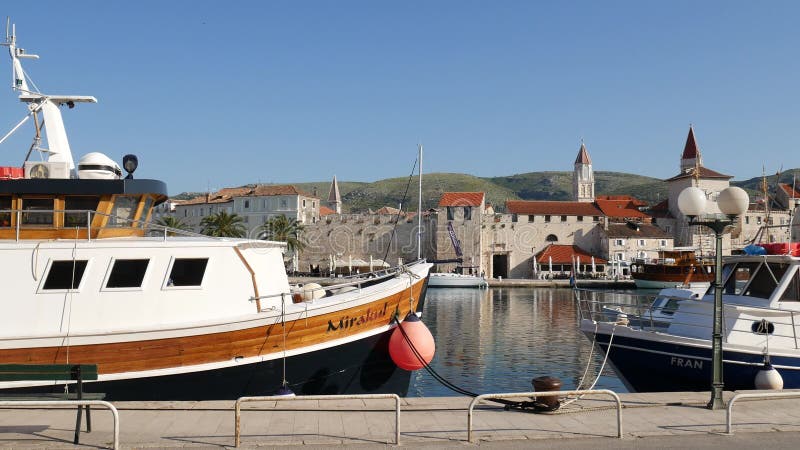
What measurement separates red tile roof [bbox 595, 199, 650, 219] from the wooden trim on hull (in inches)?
3172

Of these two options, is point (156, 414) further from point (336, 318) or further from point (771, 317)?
point (771, 317)

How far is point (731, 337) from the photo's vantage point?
14312 millimetres

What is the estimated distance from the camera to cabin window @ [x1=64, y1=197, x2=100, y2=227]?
13.1m

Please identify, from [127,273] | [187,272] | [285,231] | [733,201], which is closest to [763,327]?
[733,201]

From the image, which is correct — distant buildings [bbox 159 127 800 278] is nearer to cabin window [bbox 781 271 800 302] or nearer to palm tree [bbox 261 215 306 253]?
palm tree [bbox 261 215 306 253]

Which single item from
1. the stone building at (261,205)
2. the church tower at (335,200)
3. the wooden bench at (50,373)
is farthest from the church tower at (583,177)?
the wooden bench at (50,373)

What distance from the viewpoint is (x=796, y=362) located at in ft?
45.3

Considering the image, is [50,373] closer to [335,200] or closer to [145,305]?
[145,305]

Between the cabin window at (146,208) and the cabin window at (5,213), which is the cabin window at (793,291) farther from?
the cabin window at (5,213)

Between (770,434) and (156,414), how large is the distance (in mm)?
8353

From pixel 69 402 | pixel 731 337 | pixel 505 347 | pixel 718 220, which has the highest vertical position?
pixel 718 220

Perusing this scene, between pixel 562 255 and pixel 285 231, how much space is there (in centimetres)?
3331

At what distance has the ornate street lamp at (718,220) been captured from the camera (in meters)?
10.5

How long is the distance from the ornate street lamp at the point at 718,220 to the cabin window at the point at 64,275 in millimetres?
10243
